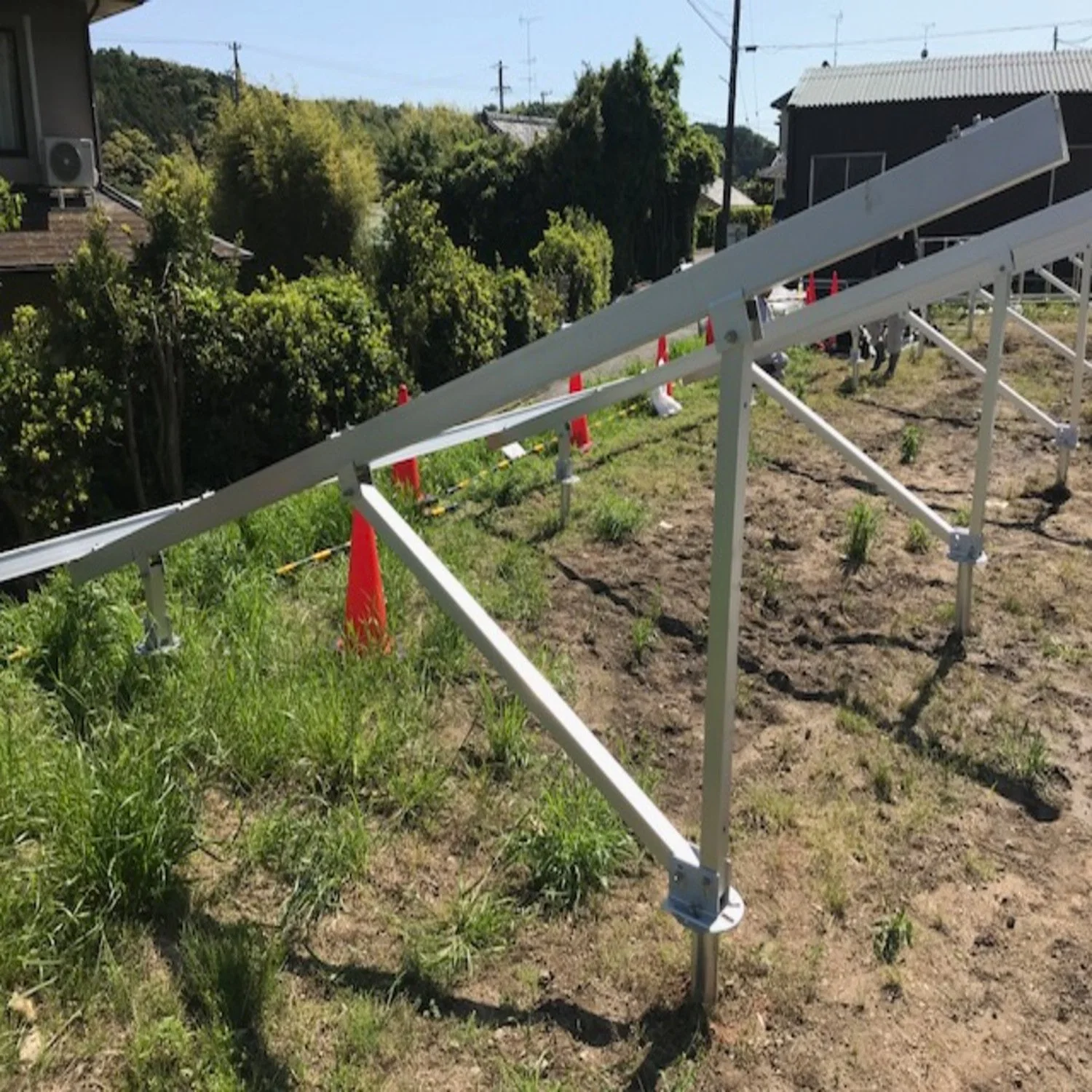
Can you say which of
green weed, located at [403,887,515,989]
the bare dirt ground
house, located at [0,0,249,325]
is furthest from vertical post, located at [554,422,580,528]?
house, located at [0,0,249,325]

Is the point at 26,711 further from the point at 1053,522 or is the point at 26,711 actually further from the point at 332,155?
the point at 332,155

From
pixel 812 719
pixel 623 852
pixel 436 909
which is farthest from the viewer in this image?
pixel 812 719

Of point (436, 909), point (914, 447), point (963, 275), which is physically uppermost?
point (963, 275)

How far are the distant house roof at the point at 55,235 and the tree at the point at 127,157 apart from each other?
2633cm

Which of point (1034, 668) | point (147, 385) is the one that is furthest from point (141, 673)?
point (147, 385)

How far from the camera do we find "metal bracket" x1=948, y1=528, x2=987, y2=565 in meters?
4.37

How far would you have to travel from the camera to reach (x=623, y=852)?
2.95m

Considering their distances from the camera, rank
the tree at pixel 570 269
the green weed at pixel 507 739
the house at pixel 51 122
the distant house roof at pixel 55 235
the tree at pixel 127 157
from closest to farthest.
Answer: the green weed at pixel 507 739 < the distant house roof at pixel 55 235 < the house at pixel 51 122 < the tree at pixel 570 269 < the tree at pixel 127 157

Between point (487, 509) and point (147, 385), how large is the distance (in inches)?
117

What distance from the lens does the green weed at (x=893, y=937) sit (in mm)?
2619

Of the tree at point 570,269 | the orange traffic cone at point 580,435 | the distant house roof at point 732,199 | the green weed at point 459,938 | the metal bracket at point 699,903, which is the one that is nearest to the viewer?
the metal bracket at point 699,903

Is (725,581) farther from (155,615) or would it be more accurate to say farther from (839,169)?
(839,169)

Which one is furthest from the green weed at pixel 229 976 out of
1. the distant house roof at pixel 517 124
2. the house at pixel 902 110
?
the distant house roof at pixel 517 124

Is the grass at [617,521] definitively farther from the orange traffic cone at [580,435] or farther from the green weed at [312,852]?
the green weed at [312,852]
